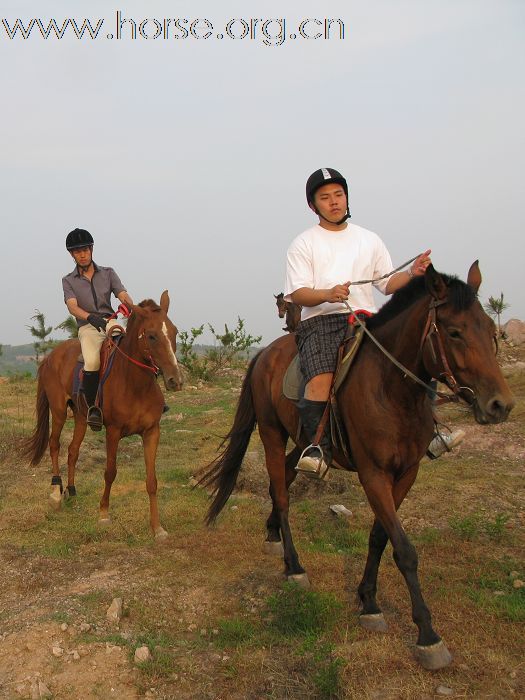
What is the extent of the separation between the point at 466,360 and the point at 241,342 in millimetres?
21232

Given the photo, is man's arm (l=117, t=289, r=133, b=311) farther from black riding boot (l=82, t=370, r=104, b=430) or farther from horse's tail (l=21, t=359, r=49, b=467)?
horse's tail (l=21, t=359, r=49, b=467)

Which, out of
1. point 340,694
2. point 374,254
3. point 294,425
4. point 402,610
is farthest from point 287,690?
point 374,254

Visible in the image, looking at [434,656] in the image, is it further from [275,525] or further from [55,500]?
[55,500]

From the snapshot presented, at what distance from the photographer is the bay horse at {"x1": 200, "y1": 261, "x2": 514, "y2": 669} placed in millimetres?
3406

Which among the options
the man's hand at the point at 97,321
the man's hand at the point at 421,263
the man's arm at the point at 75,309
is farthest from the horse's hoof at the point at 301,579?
the man's arm at the point at 75,309

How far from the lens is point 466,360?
3400mm

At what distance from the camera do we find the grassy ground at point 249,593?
138 inches

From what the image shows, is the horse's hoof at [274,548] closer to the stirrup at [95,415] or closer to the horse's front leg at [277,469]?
the horse's front leg at [277,469]

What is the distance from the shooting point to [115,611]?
441 cm

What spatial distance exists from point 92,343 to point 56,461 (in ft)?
6.10

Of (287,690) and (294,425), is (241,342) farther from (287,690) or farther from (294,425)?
(287,690)

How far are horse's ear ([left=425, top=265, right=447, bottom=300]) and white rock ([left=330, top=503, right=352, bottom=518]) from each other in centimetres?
362

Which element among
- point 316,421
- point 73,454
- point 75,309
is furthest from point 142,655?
point 75,309

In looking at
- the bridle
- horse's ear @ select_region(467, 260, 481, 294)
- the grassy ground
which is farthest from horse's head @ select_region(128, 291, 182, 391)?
horse's ear @ select_region(467, 260, 481, 294)
